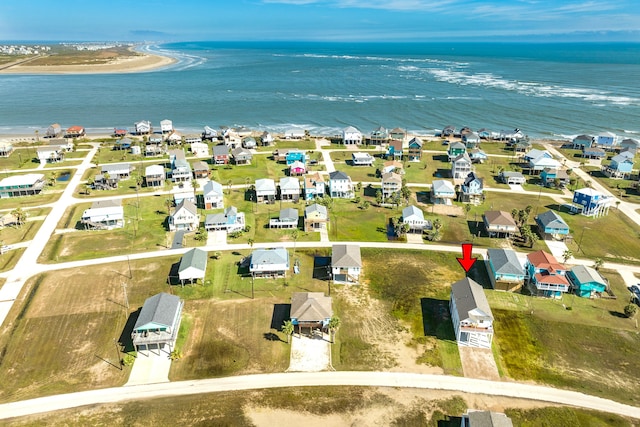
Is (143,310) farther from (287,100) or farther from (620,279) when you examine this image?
(287,100)

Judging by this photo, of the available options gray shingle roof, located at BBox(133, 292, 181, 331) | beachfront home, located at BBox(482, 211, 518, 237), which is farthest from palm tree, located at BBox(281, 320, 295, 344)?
beachfront home, located at BBox(482, 211, 518, 237)

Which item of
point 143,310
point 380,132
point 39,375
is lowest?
point 39,375

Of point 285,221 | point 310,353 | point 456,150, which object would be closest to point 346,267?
point 310,353

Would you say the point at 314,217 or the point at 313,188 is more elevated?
the point at 313,188

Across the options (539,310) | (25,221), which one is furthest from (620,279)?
(25,221)

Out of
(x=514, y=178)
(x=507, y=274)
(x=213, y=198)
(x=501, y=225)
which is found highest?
(x=514, y=178)

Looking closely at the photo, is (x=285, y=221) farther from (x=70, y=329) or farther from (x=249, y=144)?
(x=249, y=144)
